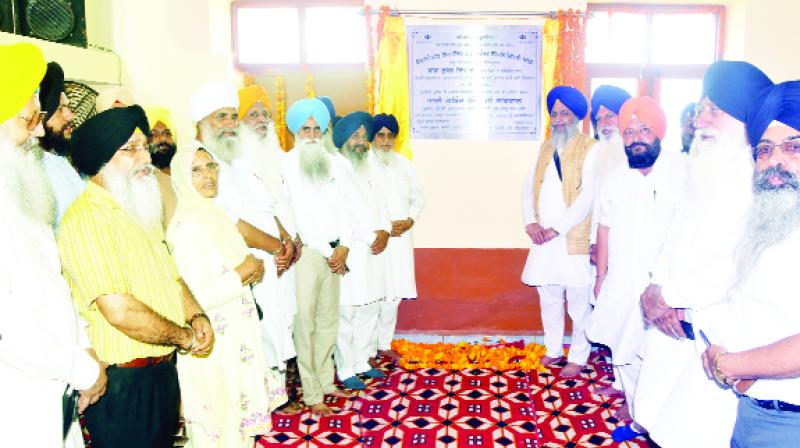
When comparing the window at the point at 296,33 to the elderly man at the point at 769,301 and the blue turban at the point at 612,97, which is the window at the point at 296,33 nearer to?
the blue turban at the point at 612,97

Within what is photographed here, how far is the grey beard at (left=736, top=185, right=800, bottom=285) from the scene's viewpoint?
5.31 feet

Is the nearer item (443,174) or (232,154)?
(232,154)

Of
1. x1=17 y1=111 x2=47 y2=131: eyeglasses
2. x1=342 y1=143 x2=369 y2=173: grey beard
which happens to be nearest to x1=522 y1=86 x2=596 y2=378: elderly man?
x1=342 y1=143 x2=369 y2=173: grey beard

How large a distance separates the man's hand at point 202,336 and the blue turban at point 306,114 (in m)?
1.80

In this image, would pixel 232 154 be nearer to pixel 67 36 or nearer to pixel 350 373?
pixel 350 373

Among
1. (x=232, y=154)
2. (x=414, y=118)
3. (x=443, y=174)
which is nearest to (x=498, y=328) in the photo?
(x=443, y=174)

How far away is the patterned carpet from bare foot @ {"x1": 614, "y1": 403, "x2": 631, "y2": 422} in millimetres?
48

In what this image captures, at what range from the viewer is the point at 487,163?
501 cm

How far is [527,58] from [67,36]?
3.30m

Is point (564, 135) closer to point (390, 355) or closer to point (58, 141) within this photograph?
point (390, 355)

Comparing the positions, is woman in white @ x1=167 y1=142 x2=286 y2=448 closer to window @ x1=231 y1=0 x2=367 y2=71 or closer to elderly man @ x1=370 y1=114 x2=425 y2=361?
elderly man @ x1=370 y1=114 x2=425 y2=361

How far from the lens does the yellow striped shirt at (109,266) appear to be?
1.87 metres

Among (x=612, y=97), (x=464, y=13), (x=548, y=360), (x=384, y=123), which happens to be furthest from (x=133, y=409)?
(x=464, y=13)

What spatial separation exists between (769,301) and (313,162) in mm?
2658
